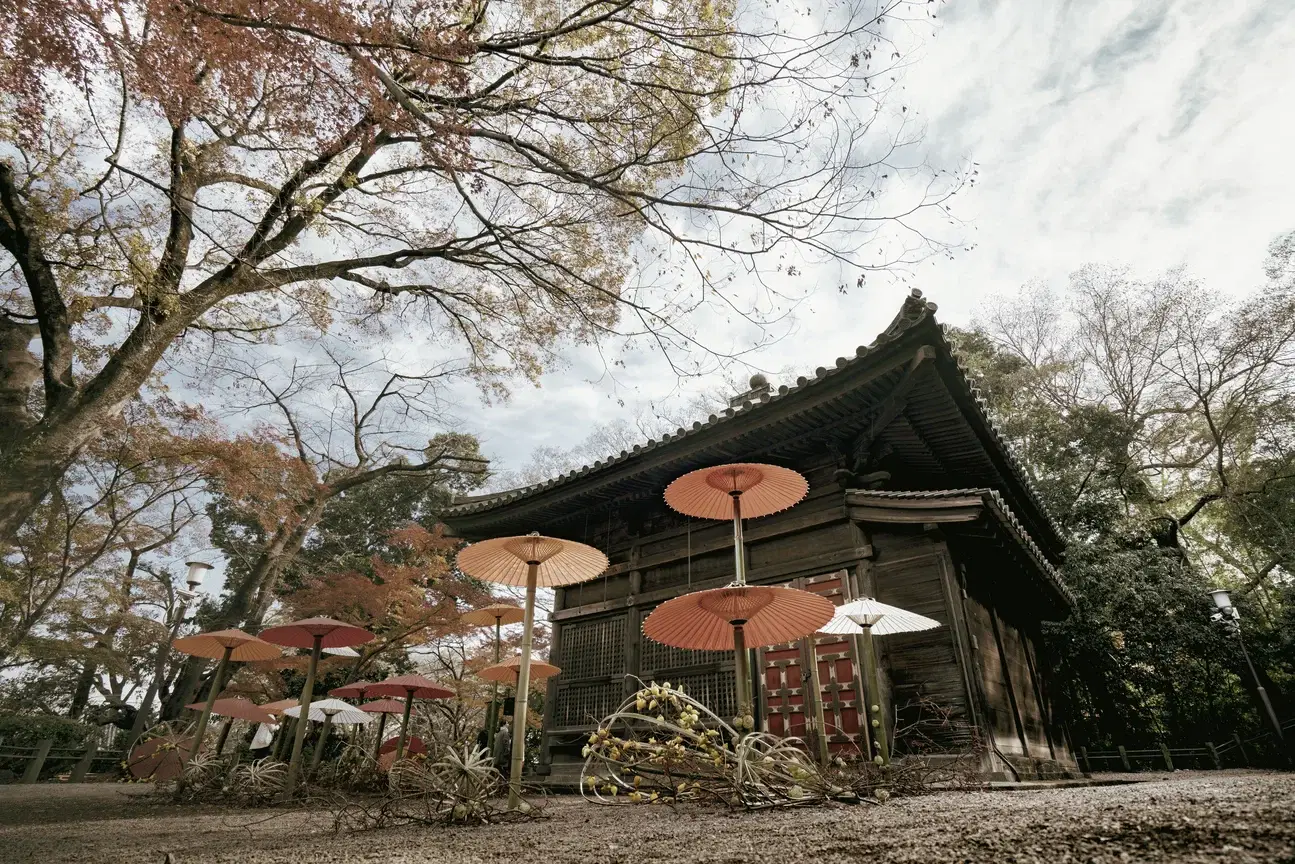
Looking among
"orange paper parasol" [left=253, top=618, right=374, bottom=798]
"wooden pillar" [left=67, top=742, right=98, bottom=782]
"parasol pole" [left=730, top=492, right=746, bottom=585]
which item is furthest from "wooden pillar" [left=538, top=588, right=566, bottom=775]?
"wooden pillar" [left=67, top=742, right=98, bottom=782]

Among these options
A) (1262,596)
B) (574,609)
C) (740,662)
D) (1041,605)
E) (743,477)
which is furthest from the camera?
(1262,596)

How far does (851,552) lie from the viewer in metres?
6.54

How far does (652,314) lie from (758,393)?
94.0 inches

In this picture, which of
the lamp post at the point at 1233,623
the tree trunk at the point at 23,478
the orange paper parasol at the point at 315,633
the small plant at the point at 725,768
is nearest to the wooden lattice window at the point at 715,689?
the small plant at the point at 725,768

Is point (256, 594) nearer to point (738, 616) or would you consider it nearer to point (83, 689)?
point (83, 689)

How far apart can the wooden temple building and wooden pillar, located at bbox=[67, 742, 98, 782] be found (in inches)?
504

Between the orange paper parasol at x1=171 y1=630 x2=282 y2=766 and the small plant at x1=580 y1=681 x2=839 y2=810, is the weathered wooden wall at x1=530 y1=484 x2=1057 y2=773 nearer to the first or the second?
the small plant at x1=580 y1=681 x2=839 y2=810

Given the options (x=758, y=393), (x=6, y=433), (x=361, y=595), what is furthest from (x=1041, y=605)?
(x=6, y=433)

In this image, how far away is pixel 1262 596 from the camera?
59.0 ft

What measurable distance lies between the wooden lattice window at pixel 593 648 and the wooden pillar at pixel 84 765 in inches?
526

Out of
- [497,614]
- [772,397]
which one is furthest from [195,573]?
[772,397]

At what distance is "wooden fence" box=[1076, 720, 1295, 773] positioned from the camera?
12.2 meters

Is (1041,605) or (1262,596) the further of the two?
(1262,596)

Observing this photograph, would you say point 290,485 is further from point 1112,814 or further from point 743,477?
point 1112,814
